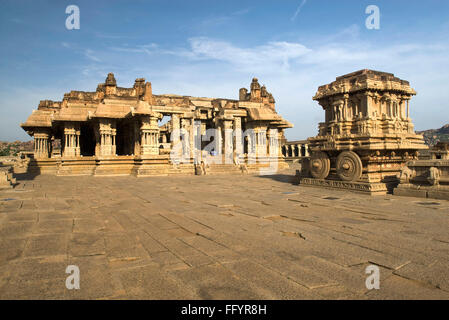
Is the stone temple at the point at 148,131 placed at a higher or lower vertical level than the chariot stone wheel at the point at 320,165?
higher

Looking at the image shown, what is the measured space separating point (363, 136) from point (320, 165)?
75.9 inches

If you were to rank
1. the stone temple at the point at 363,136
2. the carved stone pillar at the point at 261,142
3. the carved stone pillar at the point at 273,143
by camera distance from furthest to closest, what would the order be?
the carved stone pillar at the point at 273,143 → the carved stone pillar at the point at 261,142 → the stone temple at the point at 363,136

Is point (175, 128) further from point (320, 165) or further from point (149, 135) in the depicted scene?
point (320, 165)

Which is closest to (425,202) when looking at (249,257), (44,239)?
(249,257)

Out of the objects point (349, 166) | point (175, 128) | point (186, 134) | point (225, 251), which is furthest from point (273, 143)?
point (225, 251)

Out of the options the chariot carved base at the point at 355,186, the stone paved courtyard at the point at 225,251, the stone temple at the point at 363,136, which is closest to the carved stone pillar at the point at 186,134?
the stone temple at the point at 363,136

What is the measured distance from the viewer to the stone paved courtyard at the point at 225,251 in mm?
2637

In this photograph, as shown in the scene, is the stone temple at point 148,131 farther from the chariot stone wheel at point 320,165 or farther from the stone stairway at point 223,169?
the chariot stone wheel at point 320,165

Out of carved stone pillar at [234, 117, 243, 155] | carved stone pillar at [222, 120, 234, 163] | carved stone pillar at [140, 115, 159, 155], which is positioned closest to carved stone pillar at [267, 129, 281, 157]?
carved stone pillar at [234, 117, 243, 155]

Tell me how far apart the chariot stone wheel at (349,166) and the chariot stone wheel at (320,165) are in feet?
1.83

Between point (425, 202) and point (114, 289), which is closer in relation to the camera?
point (114, 289)

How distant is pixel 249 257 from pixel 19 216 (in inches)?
191
